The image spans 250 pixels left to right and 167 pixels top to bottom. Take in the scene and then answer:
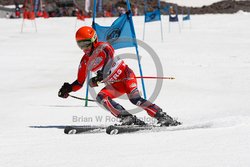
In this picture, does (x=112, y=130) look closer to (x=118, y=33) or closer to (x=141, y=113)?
(x=141, y=113)

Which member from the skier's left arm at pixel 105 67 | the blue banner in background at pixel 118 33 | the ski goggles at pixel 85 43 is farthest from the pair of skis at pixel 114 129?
the blue banner in background at pixel 118 33

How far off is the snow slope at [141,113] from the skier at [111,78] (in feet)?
1.51

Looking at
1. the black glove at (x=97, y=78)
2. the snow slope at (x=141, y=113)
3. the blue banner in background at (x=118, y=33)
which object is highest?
the blue banner in background at (x=118, y=33)

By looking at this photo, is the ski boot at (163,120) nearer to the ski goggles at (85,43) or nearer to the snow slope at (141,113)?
the snow slope at (141,113)

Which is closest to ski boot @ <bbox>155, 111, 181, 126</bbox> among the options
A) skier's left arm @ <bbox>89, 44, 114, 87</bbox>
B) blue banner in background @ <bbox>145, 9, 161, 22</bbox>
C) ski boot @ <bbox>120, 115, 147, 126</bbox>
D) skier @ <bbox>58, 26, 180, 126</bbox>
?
skier @ <bbox>58, 26, 180, 126</bbox>

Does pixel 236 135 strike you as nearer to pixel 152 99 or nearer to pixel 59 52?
pixel 152 99

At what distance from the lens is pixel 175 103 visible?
378 inches

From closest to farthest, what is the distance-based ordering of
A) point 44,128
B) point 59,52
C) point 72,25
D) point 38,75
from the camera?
point 44,128 < point 38,75 < point 59,52 < point 72,25

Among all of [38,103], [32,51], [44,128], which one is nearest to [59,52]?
[32,51]

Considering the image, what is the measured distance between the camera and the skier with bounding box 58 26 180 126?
6.39 m

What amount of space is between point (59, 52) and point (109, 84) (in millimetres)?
14588

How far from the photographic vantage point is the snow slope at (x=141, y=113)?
14.1 feet

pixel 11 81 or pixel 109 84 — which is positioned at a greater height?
pixel 109 84

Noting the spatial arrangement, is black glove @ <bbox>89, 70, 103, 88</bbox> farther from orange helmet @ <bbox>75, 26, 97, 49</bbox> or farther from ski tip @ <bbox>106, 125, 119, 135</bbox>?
ski tip @ <bbox>106, 125, 119, 135</bbox>
